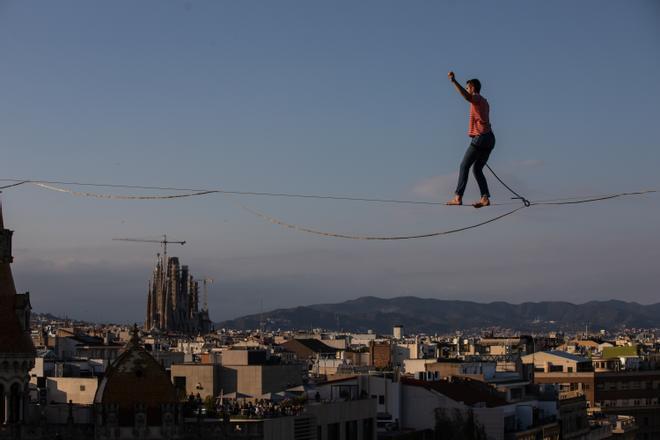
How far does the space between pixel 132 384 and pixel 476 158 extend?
39824 millimetres

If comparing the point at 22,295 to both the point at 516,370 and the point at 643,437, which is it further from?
the point at 643,437

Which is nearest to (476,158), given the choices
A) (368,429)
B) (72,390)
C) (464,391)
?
(368,429)

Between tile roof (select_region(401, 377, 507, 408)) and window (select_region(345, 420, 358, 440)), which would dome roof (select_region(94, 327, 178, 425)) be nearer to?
window (select_region(345, 420, 358, 440))

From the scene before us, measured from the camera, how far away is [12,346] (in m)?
57.3

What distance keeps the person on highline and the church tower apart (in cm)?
3671

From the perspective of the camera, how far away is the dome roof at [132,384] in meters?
60.4

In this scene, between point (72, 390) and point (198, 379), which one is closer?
point (72, 390)

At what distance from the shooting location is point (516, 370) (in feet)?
338

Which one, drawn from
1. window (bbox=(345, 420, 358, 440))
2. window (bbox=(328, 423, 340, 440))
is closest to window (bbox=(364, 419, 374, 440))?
window (bbox=(345, 420, 358, 440))

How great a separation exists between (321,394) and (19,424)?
20.2 metres

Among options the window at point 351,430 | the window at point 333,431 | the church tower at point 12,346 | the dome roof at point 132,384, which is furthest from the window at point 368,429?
the church tower at point 12,346

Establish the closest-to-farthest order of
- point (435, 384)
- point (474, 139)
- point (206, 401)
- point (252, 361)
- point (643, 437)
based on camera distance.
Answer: point (474, 139), point (206, 401), point (435, 384), point (252, 361), point (643, 437)

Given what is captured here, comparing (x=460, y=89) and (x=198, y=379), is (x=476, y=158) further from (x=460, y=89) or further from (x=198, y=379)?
(x=198, y=379)

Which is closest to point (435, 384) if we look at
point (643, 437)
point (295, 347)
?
point (643, 437)
